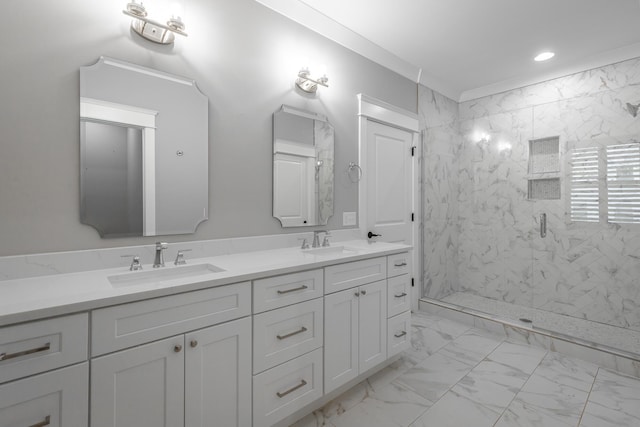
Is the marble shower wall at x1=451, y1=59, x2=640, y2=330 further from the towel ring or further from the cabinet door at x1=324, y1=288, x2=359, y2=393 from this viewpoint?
the cabinet door at x1=324, y1=288, x2=359, y2=393

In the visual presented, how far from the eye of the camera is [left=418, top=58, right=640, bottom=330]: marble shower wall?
2.81 meters

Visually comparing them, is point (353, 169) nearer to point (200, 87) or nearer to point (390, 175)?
point (390, 175)

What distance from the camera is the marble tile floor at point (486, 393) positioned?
170 cm

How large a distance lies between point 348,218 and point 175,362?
5.78 ft

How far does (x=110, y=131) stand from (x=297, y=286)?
3.97 ft

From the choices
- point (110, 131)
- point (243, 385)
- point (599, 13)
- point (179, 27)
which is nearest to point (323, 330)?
point (243, 385)

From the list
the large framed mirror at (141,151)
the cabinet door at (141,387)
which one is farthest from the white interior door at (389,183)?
the cabinet door at (141,387)

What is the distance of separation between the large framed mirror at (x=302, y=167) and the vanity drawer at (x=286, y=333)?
735 millimetres

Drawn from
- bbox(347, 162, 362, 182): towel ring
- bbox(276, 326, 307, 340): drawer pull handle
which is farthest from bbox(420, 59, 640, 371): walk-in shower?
bbox(276, 326, 307, 340): drawer pull handle

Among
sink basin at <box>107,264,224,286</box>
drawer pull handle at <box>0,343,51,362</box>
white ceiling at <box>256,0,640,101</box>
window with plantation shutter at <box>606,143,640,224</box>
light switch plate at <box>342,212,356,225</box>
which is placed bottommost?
drawer pull handle at <box>0,343,51,362</box>

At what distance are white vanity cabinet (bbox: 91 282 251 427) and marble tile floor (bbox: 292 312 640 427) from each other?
0.61m

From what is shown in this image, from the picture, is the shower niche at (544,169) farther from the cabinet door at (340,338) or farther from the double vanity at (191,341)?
the cabinet door at (340,338)

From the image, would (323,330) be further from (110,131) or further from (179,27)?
(179,27)

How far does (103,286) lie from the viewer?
120 centimetres
